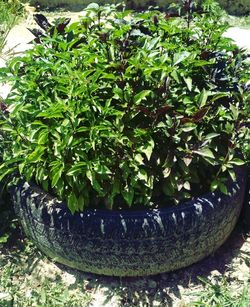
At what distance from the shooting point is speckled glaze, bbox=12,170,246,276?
2.89 meters

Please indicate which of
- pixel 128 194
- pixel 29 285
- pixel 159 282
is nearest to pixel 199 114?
pixel 128 194

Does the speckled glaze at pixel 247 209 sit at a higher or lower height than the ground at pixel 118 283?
higher

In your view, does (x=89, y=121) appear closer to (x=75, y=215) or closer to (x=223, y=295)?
(x=75, y=215)

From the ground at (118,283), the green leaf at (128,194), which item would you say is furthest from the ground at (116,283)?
the green leaf at (128,194)

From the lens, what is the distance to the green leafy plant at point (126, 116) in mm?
2809

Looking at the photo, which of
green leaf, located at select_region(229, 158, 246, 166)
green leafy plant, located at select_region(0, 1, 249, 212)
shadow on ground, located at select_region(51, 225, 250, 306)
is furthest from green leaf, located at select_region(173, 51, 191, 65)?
shadow on ground, located at select_region(51, 225, 250, 306)

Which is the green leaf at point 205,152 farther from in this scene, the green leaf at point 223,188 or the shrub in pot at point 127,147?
the green leaf at point 223,188

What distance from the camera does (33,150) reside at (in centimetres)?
293

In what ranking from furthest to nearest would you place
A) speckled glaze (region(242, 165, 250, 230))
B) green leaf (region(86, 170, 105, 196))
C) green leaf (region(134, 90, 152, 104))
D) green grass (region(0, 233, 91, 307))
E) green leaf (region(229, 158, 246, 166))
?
speckled glaze (region(242, 165, 250, 230)) → green grass (region(0, 233, 91, 307)) → green leaf (region(229, 158, 246, 166)) → green leaf (region(134, 90, 152, 104)) → green leaf (region(86, 170, 105, 196))

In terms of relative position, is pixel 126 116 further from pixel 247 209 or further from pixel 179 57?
pixel 247 209

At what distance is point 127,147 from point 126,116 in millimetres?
161

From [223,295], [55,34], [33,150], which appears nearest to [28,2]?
[55,34]

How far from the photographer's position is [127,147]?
2.86 metres

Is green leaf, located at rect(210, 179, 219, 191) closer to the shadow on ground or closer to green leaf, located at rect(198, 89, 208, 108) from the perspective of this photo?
green leaf, located at rect(198, 89, 208, 108)
